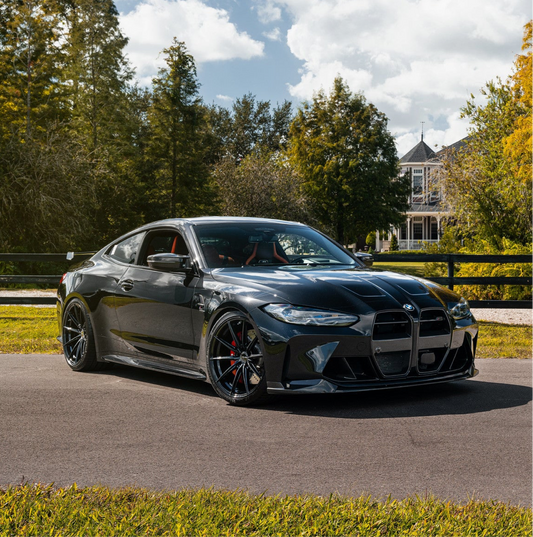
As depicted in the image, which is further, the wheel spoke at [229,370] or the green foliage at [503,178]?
the green foliage at [503,178]

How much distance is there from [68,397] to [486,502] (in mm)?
4100

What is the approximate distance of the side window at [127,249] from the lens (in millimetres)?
7928

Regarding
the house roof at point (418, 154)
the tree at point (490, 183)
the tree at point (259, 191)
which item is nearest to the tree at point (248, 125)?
the house roof at point (418, 154)

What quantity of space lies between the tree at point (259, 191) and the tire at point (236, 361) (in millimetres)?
41897

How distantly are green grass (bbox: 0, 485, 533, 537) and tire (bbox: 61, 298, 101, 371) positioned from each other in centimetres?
421

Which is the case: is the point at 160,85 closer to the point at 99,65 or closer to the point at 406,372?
the point at 99,65

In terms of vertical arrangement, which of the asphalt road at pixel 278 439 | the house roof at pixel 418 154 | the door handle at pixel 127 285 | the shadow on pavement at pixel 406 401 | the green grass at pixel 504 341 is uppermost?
the house roof at pixel 418 154

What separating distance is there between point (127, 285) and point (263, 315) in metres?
2.04

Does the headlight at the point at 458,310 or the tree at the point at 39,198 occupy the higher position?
the tree at the point at 39,198

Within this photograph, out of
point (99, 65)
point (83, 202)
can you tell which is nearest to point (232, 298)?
point (83, 202)

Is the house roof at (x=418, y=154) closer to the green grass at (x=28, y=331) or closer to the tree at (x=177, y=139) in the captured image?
the tree at (x=177, y=139)

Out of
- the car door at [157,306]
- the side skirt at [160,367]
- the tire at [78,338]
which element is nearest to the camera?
the side skirt at [160,367]

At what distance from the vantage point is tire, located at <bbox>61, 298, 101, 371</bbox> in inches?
320

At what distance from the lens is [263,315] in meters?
6.03
